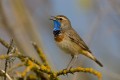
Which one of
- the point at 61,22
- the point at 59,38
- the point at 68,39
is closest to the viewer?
the point at 59,38

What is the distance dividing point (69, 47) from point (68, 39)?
0.22 m

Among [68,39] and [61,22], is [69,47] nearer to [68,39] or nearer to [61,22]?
[68,39]

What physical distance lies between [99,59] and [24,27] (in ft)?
4.76

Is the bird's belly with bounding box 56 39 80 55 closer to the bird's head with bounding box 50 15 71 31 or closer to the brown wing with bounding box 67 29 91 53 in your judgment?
the brown wing with bounding box 67 29 91 53

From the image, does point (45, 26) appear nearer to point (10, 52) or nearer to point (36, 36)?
point (36, 36)

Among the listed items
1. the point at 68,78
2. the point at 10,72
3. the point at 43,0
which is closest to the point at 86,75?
the point at 68,78

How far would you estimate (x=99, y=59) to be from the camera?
6.02 m

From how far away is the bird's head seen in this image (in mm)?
6312

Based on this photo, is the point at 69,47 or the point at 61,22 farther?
the point at 61,22

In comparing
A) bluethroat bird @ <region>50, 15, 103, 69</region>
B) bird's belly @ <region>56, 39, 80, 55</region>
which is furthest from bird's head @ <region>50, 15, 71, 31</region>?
bird's belly @ <region>56, 39, 80, 55</region>

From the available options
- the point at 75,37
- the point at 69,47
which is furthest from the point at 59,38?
the point at 75,37

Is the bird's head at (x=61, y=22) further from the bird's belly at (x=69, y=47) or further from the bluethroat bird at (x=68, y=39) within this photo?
the bird's belly at (x=69, y=47)

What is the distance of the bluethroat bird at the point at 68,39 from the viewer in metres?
5.96

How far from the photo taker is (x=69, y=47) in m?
6.02
